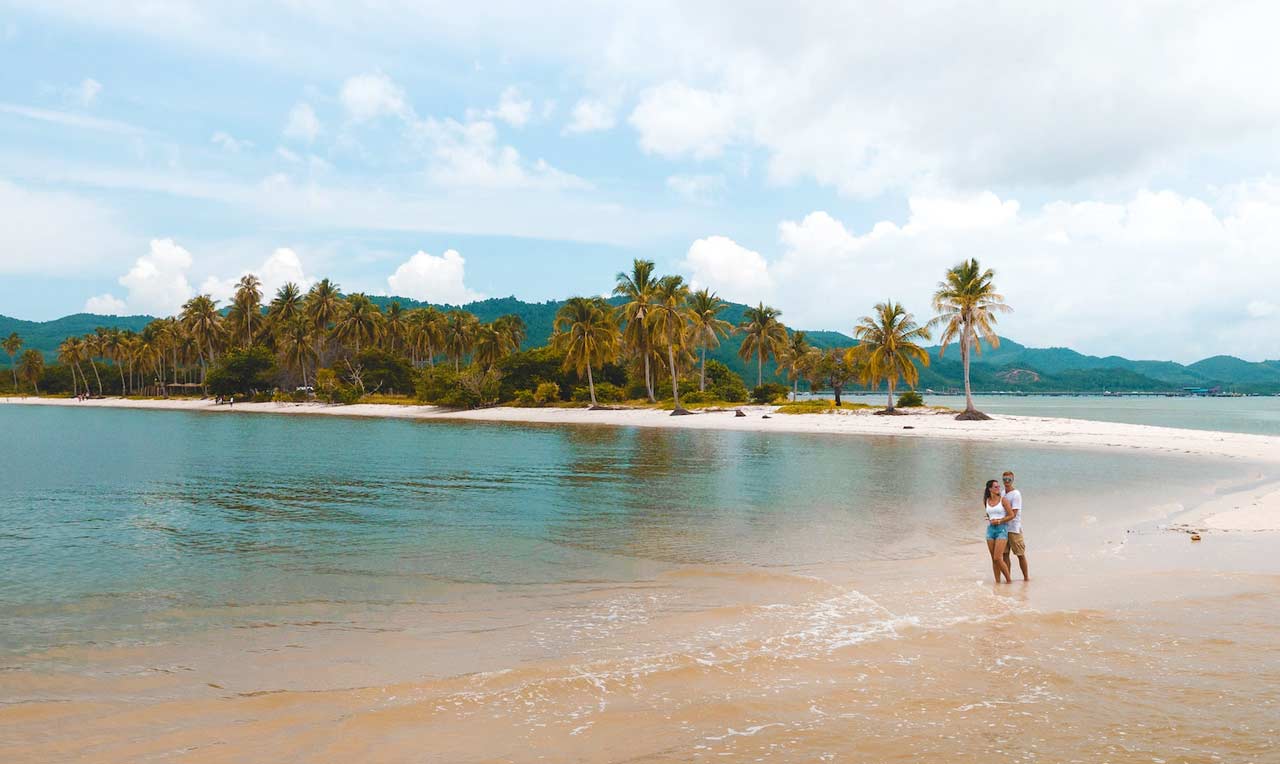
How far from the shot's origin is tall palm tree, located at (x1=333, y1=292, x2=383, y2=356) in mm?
101125

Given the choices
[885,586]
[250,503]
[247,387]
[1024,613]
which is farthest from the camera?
[247,387]

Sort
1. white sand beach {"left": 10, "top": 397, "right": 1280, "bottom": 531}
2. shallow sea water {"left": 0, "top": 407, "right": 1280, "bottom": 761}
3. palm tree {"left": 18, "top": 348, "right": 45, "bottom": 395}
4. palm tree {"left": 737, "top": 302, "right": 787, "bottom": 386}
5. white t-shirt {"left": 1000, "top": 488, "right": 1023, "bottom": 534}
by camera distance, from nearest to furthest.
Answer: shallow sea water {"left": 0, "top": 407, "right": 1280, "bottom": 761}
white t-shirt {"left": 1000, "top": 488, "right": 1023, "bottom": 534}
white sand beach {"left": 10, "top": 397, "right": 1280, "bottom": 531}
palm tree {"left": 737, "top": 302, "right": 787, "bottom": 386}
palm tree {"left": 18, "top": 348, "right": 45, "bottom": 395}

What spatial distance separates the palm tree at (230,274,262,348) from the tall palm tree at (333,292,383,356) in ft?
64.3

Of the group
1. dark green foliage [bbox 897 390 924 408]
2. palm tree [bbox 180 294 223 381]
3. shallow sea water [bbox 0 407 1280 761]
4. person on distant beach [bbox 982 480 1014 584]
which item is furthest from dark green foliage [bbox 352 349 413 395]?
person on distant beach [bbox 982 480 1014 584]

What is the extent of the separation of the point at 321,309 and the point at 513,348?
1077 inches

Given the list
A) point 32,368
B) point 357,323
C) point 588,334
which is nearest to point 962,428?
point 588,334

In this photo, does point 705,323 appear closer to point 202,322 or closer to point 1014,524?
point 1014,524

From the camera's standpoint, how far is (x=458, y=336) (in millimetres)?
102312

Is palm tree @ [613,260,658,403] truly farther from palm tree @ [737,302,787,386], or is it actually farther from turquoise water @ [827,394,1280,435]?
turquoise water @ [827,394,1280,435]

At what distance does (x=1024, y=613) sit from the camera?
9.99 m

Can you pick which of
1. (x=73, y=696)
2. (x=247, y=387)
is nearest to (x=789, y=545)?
(x=73, y=696)

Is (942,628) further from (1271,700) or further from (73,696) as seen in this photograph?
(73,696)

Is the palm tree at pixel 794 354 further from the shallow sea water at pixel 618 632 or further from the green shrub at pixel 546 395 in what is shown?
the shallow sea water at pixel 618 632

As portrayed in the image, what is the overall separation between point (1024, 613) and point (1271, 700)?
10.3ft
